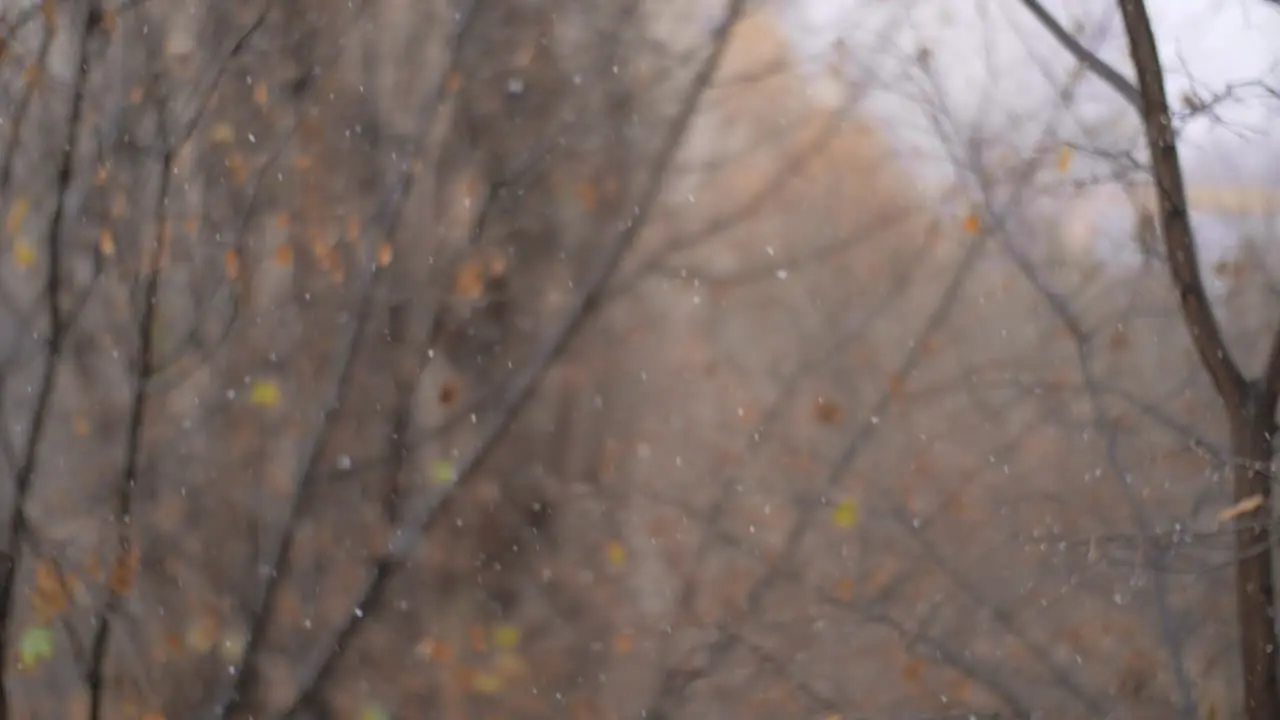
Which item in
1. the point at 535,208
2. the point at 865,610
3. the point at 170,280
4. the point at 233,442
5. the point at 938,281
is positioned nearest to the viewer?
the point at 170,280

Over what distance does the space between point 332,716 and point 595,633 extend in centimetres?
93

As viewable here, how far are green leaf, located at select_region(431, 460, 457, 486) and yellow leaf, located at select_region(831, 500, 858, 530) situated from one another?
1506 millimetres

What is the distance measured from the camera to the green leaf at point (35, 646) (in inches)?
129

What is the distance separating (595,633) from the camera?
4.30 m

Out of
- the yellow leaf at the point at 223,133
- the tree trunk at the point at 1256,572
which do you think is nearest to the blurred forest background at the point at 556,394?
the yellow leaf at the point at 223,133

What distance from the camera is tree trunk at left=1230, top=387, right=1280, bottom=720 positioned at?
2.97 metres

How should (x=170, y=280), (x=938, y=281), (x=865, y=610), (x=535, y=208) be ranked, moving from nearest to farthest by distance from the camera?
1. (x=170, y=280)
2. (x=535, y=208)
3. (x=865, y=610)
4. (x=938, y=281)

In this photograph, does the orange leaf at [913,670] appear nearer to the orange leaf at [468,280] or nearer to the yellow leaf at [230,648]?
the orange leaf at [468,280]

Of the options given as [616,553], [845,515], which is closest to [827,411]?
[845,515]

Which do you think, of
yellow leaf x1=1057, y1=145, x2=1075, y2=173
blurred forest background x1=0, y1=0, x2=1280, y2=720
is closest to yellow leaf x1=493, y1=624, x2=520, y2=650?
blurred forest background x1=0, y1=0, x2=1280, y2=720

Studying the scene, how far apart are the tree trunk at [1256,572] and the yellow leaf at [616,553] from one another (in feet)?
6.61

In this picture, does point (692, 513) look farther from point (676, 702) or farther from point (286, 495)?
point (286, 495)

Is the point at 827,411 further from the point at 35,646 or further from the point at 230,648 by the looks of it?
the point at 35,646

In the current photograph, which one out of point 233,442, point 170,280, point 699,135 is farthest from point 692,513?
point 170,280
